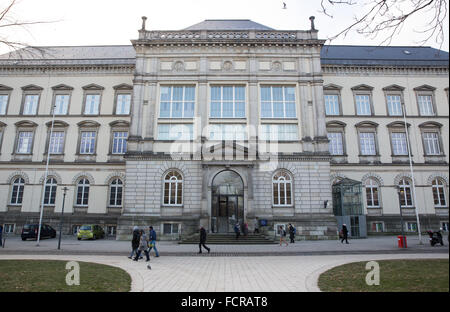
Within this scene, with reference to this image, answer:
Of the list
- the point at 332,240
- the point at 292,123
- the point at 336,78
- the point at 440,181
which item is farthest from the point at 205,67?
the point at 440,181

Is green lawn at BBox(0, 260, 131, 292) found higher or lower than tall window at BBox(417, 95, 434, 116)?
lower

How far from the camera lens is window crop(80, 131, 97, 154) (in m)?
31.7

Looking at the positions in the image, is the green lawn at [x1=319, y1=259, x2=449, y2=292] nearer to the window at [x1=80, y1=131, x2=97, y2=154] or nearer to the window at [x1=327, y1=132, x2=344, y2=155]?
the window at [x1=327, y1=132, x2=344, y2=155]

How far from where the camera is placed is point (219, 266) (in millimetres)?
12547

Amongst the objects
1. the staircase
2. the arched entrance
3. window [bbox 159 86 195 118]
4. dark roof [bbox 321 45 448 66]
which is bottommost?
the staircase

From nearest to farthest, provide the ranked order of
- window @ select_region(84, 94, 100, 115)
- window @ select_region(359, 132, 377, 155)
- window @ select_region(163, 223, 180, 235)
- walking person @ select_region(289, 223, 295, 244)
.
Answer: walking person @ select_region(289, 223, 295, 244)
window @ select_region(163, 223, 180, 235)
window @ select_region(359, 132, 377, 155)
window @ select_region(84, 94, 100, 115)

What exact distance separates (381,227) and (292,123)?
15.8 meters

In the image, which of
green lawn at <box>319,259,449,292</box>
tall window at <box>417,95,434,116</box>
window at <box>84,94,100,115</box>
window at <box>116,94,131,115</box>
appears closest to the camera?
green lawn at <box>319,259,449,292</box>

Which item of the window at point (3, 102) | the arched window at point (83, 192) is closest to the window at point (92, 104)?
the arched window at point (83, 192)

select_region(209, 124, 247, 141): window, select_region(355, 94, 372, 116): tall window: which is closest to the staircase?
select_region(209, 124, 247, 141): window

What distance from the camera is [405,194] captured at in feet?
100

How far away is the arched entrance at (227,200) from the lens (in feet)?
86.3

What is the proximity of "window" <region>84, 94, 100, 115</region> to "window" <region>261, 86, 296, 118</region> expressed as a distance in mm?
20259
